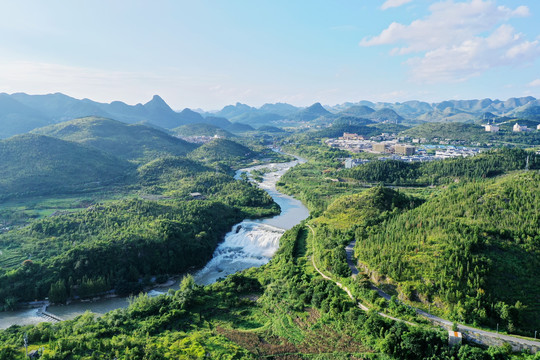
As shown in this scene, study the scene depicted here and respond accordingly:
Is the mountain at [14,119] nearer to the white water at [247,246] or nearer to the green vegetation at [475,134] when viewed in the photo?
the white water at [247,246]

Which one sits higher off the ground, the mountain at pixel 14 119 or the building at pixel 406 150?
the mountain at pixel 14 119

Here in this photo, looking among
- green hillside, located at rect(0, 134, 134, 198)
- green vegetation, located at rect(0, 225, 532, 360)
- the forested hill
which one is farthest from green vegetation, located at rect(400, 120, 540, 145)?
green vegetation, located at rect(0, 225, 532, 360)

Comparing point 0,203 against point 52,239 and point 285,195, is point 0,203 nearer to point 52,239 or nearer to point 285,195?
point 52,239

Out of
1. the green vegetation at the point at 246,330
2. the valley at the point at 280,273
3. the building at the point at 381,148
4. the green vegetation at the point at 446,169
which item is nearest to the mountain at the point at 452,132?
the building at the point at 381,148

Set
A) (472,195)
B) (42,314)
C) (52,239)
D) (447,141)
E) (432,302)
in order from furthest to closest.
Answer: (447,141), (52,239), (472,195), (42,314), (432,302)

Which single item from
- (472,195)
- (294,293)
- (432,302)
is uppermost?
(472,195)

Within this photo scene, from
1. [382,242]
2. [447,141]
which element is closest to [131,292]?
[382,242]

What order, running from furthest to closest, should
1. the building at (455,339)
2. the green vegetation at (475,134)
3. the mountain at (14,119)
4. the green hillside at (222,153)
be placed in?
the mountain at (14,119)
the green vegetation at (475,134)
the green hillside at (222,153)
the building at (455,339)

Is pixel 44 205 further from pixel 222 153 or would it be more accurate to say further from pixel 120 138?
pixel 120 138

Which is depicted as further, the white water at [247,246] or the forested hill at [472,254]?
the white water at [247,246]
